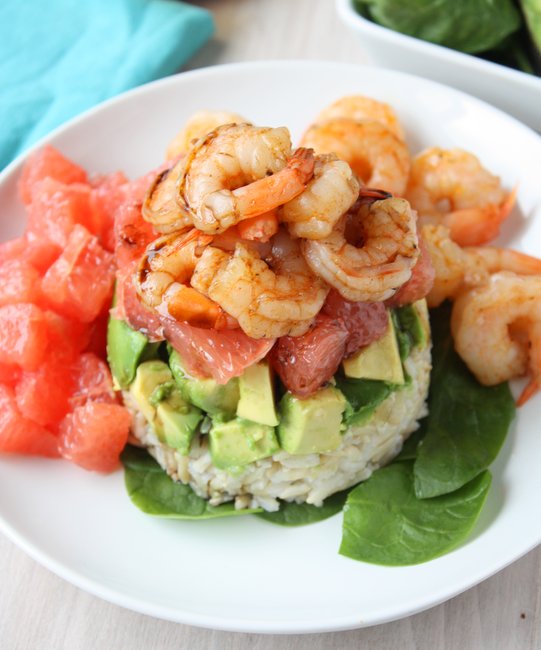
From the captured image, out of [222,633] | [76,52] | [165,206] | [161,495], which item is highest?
[165,206]

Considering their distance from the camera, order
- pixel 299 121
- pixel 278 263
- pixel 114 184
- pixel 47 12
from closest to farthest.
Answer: pixel 278 263 → pixel 114 184 → pixel 299 121 → pixel 47 12

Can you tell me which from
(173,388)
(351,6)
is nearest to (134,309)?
(173,388)

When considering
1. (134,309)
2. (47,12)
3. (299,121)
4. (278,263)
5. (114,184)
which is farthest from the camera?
(47,12)

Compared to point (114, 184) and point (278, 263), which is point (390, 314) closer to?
point (278, 263)

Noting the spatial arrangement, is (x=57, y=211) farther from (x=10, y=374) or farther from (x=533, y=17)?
(x=533, y=17)

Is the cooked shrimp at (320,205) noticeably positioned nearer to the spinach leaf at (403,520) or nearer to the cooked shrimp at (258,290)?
the cooked shrimp at (258,290)

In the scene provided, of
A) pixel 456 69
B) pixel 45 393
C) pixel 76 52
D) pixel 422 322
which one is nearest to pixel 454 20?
pixel 456 69
